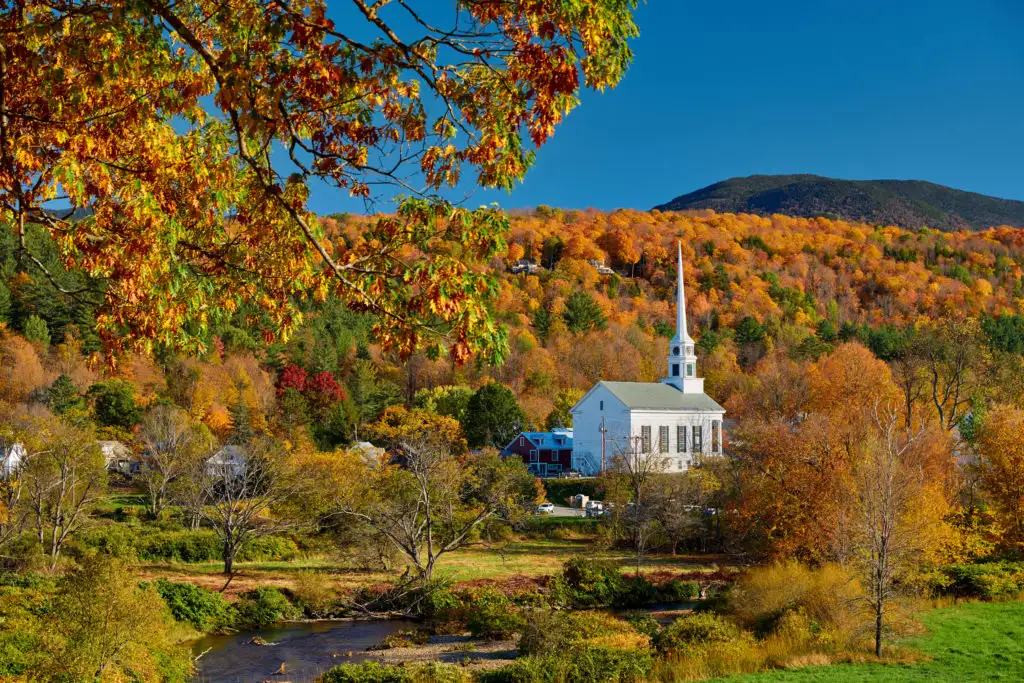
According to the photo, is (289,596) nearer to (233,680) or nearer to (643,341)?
(233,680)

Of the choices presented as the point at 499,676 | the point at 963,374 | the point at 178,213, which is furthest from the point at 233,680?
the point at 963,374

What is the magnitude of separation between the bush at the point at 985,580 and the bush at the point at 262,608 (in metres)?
22.2

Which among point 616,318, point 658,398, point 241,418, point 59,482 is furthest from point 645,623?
point 616,318

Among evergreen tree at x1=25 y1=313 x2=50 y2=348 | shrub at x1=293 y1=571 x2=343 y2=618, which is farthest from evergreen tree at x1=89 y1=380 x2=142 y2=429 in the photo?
shrub at x1=293 y1=571 x2=343 y2=618

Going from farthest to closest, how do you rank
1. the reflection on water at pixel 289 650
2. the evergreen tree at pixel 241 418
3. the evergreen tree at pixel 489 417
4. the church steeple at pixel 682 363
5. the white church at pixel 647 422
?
the church steeple at pixel 682 363 → the evergreen tree at pixel 489 417 → the white church at pixel 647 422 → the evergreen tree at pixel 241 418 → the reflection on water at pixel 289 650

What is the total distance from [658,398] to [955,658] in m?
46.7

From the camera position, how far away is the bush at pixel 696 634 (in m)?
21.5

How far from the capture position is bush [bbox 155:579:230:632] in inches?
1064

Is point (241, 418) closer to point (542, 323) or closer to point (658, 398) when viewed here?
point (658, 398)

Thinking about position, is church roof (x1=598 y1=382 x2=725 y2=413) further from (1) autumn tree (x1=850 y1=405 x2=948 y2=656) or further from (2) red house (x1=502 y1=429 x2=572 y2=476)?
(1) autumn tree (x1=850 y1=405 x2=948 y2=656)

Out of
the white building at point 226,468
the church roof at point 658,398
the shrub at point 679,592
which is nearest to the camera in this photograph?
the shrub at point 679,592

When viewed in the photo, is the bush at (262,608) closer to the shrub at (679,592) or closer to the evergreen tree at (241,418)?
the shrub at (679,592)

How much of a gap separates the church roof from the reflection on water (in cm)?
3826

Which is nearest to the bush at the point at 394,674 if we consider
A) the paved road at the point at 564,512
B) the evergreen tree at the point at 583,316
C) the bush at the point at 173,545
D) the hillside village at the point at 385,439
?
the hillside village at the point at 385,439
